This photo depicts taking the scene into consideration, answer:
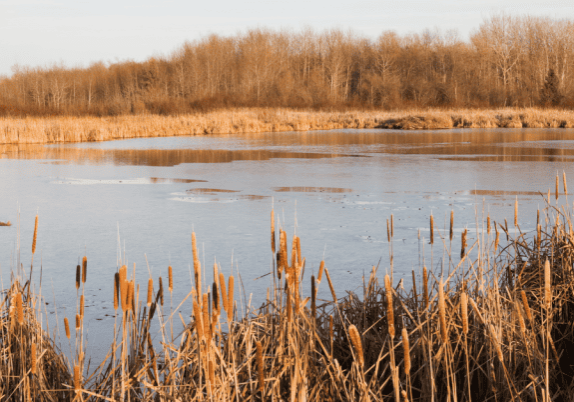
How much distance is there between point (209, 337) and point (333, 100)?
5811cm

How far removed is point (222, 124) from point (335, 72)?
37258 mm

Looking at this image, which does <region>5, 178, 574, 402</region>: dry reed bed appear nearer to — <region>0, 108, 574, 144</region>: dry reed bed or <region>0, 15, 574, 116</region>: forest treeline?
<region>0, 108, 574, 144</region>: dry reed bed

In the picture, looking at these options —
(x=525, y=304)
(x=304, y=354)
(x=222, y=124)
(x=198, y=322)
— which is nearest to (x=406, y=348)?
(x=525, y=304)

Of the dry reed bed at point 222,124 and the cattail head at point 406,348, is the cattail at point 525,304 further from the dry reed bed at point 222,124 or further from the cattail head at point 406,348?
the dry reed bed at point 222,124

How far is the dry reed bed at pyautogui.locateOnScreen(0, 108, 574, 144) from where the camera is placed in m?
22.7

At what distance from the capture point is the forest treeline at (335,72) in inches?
2309

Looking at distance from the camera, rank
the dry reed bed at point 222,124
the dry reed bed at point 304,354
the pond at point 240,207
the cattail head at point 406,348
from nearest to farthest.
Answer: the cattail head at point 406,348 < the dry reed bed at point 304,354 < the pond at point 240,207 < the dry reed bed at point 222,124

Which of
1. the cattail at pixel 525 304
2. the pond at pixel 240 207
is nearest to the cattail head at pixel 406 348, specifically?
the cattail at pixel 525 304

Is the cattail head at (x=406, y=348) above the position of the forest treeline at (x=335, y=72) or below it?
below

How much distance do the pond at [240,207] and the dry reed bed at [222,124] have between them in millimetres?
5769

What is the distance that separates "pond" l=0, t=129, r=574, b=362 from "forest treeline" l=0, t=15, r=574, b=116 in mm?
39615

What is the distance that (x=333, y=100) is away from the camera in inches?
2317

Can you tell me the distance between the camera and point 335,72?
63.9m

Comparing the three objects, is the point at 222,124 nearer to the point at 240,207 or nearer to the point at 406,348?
the point at 240,207
